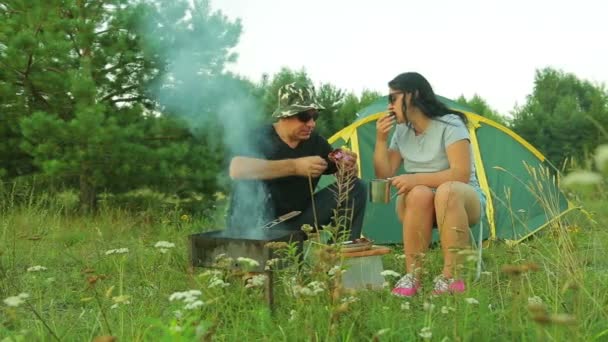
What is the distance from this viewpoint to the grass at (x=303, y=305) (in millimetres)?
1764

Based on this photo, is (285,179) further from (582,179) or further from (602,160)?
(602,160)

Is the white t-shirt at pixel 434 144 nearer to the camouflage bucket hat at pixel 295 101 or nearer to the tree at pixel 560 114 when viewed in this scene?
the camouflage bucket hat at pixel 295 101

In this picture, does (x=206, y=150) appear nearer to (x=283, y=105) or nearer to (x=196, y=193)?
(x=196, y=193)

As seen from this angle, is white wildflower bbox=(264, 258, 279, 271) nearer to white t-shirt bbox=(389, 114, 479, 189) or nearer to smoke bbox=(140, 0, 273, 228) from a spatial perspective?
white t-shirt bbox=(389, 114, 479, 189)

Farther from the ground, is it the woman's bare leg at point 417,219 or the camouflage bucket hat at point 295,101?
the camouflage bucket hat at point 295,101

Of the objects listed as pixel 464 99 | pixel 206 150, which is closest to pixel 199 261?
pixel 206 150

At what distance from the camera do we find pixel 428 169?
10.7 ft

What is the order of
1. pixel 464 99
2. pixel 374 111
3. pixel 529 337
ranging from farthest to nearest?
pixel 464 99 < pixel 374 111 < pixel 529 337

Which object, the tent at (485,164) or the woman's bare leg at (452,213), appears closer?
the woman's bare leg at (452,213)

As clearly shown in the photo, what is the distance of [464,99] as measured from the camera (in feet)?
54.1

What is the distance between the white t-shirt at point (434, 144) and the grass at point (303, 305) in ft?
1.83

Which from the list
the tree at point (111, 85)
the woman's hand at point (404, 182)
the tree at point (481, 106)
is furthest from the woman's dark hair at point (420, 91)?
the tree at point (481, 106)

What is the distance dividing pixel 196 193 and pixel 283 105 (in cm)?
412

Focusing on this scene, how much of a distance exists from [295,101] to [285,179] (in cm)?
43
